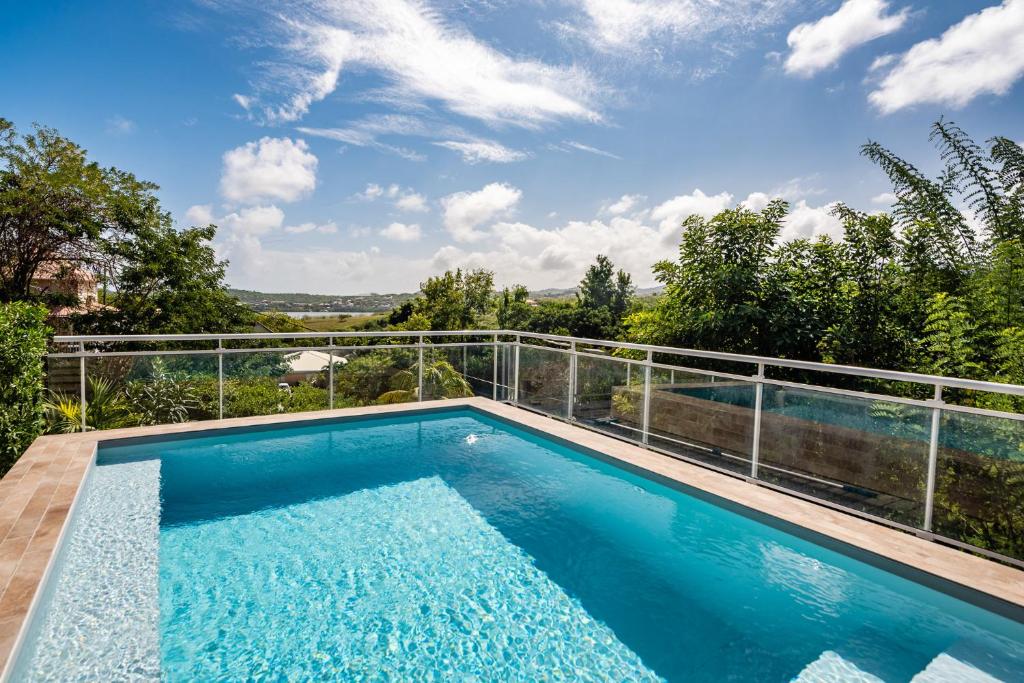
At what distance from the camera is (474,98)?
13305 millimetres

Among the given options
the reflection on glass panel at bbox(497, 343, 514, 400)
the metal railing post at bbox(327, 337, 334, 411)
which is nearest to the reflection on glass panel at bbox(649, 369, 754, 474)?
the reflection on glass panel at bbox(497, 343, 514, 400)

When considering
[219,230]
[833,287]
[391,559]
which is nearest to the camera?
[391,559]

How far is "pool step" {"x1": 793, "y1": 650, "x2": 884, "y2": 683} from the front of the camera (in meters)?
2.52

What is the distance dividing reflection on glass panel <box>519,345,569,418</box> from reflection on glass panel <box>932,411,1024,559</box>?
3.97 metres

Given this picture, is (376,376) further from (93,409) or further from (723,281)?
(723,281)

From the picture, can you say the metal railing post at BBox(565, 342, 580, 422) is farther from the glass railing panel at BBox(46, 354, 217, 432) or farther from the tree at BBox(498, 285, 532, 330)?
the tree at BBox(498, 285, 532, 330)

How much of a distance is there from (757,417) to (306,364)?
17.9 ft

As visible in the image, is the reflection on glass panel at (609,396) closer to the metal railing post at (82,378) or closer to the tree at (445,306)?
the metal railing post at (82,378)

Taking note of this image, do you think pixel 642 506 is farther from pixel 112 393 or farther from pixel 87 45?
pixel 87 45

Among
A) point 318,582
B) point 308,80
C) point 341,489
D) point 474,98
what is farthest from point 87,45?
point 318,582

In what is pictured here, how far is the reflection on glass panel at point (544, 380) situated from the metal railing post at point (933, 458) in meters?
3.88

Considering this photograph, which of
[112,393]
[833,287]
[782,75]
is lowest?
[112,393]

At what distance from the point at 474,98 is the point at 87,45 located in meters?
7.61

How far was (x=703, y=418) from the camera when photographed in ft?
16.6
